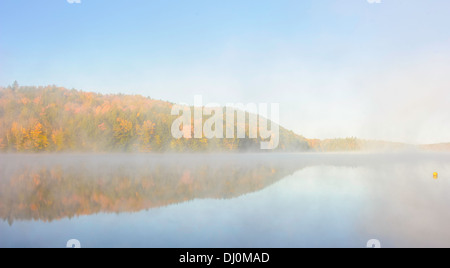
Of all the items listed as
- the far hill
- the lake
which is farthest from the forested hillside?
the lake

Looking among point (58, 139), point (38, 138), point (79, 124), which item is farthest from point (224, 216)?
point (38, 138)

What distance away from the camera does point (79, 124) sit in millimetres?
71812

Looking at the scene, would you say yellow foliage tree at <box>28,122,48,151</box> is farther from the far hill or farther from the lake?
the lake

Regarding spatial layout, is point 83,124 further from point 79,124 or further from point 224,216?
point 224,216

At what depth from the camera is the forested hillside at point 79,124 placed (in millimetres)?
68062

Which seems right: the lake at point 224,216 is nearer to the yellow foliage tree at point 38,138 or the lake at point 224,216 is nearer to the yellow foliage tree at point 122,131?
the yellow foliage tree at point 122,131

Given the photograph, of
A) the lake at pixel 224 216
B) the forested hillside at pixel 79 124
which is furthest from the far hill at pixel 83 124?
the lake at pixel 224 216

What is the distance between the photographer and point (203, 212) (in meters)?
8.80

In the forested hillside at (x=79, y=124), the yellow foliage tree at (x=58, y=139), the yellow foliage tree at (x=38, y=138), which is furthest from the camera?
the yellow foliage tree at (x=58, y=139)

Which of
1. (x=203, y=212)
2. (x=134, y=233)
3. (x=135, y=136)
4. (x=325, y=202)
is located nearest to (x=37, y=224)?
(x=134, y=233)

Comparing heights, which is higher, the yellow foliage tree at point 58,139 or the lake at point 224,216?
the yellow foliage tree at point 58,139

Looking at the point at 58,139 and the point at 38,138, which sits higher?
the point at 38,138

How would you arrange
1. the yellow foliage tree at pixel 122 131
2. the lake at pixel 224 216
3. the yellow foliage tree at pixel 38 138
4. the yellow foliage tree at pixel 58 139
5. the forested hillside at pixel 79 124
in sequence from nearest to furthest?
1. the lake at pixel 224 216
2. the yellow foliage tree at pixel 38 138
3. the forested hillside at pixel 79 124
4. the yellow foliage tree at pixel 58 139
5. the yellow foliage tree at pixel 122 131

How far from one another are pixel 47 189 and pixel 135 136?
67208 mm
